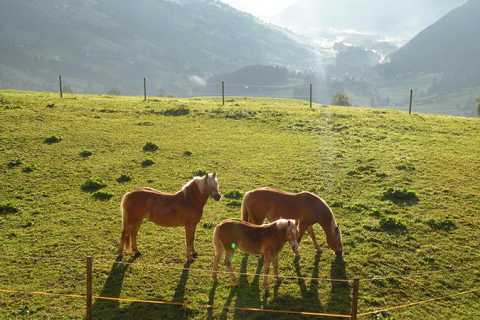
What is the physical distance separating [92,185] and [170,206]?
27.3 feet

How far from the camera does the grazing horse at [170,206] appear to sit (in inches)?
559

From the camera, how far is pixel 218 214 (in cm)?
1841

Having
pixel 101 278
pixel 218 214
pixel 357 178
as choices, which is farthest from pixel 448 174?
pixel 101 278

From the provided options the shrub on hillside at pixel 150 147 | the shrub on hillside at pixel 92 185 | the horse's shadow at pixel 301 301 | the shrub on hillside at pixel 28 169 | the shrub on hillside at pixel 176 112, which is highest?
the shrub on hillside at pixel 176 112

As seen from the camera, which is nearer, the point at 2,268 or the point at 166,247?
the point at 2,268

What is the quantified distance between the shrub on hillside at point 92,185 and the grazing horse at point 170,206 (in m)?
7.14

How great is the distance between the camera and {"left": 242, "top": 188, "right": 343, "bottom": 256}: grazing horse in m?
14.9

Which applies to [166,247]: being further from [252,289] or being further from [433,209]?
[433,209]

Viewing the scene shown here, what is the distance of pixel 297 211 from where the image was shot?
1495cm

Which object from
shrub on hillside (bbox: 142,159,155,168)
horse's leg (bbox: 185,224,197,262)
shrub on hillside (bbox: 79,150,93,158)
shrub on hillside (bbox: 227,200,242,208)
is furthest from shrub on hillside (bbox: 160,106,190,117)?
horse's leg (bbox: 185,224,197,262)

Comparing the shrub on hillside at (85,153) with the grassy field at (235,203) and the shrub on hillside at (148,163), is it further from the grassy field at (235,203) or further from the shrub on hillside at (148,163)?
the shrub on hillside at (148,163)

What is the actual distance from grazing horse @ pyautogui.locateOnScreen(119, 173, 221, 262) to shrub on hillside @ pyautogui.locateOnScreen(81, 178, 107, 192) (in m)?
7.14

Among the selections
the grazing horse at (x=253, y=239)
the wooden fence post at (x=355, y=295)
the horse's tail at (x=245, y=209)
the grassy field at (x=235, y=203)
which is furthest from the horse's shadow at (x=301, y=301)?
the horse's tail at (x=245, y=209)

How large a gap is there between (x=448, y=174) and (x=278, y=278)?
14.3 meters
